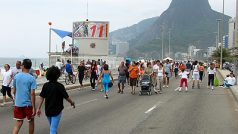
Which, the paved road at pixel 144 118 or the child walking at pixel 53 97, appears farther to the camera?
the paved road at pixel 144 118

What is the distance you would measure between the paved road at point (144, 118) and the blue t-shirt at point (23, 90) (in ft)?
7.37

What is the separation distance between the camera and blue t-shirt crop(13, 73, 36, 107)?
913 cm

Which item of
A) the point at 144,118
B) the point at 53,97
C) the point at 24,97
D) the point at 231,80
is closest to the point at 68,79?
the point at 231,80

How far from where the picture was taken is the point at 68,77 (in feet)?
99.5

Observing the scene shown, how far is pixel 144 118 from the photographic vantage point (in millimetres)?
14023

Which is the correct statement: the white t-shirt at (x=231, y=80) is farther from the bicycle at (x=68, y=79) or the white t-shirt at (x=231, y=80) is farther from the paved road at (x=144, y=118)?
the paved road at (x=144, y=118)

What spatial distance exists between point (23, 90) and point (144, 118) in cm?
564

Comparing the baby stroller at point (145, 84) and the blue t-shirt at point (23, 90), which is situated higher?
the blue t-shirt at point (23, 90)

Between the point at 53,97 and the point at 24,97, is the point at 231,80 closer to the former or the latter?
the point at 24,97

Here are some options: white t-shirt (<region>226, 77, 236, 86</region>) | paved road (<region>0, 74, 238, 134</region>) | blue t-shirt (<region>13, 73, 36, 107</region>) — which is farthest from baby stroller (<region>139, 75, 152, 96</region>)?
blue t-shirt (<region>13, 73, 36, 107</region>)

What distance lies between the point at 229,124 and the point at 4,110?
25.4 ft

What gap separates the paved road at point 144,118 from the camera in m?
11.8

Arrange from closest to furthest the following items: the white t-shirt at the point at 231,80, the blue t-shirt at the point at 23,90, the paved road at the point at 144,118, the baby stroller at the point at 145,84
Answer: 1. the blue t-shirt at the point at 23,90
2. the paved road at the point at 144,118
3. the baby stroller at the point at 145,84
4. the white t-shirt at the point at 231,80

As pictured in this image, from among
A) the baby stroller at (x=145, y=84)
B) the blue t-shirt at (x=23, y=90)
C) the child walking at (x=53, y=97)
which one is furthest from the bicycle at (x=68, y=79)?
the child walking at (x=53, y=97)
